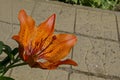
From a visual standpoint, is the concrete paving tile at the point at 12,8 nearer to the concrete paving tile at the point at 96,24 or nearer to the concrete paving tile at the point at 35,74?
the concrete paving tile at the point at 96,24

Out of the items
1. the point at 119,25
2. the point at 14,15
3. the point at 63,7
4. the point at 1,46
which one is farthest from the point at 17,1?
the point at 1,46

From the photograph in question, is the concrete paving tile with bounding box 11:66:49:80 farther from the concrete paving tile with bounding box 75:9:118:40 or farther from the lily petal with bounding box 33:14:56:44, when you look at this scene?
the lily petal with bounding box 33:14:56:44

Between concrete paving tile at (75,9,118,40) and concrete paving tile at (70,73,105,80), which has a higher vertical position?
concrete paving tile at (75,9,118,40)

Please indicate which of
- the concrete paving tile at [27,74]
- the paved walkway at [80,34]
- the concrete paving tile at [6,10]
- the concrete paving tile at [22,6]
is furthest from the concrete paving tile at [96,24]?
the concrete paving tile at [27,74]

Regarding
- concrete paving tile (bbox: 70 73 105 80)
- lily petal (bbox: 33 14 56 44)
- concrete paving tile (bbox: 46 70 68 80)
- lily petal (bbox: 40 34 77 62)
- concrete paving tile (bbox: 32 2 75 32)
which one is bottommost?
concrete paving tile (bbox: 70 73 105 80)

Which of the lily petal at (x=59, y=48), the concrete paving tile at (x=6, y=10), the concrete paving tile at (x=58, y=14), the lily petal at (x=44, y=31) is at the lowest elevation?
the concrete paving tile at (x=58, y=14)

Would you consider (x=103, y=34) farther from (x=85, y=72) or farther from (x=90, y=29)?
(x=85, y=72)

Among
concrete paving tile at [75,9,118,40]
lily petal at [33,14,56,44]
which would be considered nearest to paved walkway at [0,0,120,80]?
concrete paving tile at [75,9,118,40]
